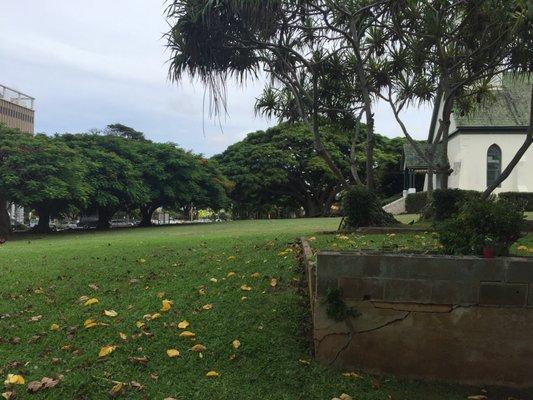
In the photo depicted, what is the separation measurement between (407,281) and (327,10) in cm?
754

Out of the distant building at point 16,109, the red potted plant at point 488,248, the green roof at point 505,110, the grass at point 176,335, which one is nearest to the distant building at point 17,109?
the distant building at point 16,109

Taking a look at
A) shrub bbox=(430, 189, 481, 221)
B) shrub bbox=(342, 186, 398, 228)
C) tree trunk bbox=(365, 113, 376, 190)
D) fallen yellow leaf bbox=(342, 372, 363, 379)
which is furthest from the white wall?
fallen yellow leaf bbox=(342, 372, 363, 379)

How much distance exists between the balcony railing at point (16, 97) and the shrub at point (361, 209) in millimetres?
81583

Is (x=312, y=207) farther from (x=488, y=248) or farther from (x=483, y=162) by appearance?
(x=488, y=248)

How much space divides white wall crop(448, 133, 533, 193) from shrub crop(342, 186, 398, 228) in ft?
73.1

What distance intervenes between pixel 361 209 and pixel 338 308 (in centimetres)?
687

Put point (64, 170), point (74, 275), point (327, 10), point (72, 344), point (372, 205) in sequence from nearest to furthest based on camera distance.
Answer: point (72, 344), point (74, 275), point (327, 10), point (372, 205), point (64, 170)

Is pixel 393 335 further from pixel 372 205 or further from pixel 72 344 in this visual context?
pixel 372 205

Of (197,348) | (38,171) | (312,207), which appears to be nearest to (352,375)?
→ (197,348)

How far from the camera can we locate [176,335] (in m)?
5.16

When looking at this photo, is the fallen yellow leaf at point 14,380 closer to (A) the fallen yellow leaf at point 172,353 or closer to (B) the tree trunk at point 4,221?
(A) the fallen yellow leaf at point 172,353

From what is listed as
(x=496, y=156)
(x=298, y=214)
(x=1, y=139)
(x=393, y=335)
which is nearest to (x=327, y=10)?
(x=393, y=335)

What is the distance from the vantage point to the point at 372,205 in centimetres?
1141

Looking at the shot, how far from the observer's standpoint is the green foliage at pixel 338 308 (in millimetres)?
4707
